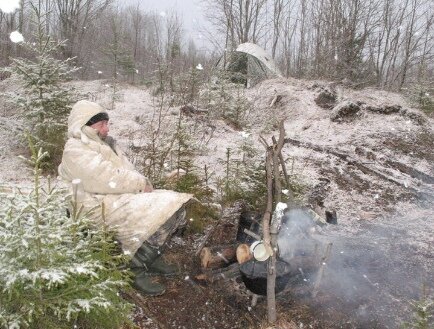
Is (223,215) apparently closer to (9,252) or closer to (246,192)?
(246,192)

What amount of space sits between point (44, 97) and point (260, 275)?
217 inches

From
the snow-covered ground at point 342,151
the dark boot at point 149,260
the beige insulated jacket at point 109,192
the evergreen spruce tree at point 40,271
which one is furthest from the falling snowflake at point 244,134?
the evergreen spruce tree at point 40,271

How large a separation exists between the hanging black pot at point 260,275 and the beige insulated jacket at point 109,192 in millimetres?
1006

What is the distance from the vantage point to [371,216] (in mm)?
7062

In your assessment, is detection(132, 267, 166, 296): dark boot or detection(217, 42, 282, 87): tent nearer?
detection(132, 267, 166, 296): dark boot

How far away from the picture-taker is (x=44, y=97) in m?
7.07

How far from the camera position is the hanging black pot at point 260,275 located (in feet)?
12.7

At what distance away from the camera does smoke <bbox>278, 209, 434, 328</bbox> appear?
399 cm

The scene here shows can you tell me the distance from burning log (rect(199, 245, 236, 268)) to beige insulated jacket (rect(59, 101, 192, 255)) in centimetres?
94

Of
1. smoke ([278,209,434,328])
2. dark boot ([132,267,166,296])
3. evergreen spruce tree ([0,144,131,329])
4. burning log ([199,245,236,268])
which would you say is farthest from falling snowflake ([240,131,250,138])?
evergreen spruce tree ([0,144,131,329])

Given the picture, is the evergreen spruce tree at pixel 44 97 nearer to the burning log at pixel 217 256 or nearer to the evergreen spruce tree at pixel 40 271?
the burning log at pixel 217 256

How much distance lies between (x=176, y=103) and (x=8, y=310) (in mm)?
11670

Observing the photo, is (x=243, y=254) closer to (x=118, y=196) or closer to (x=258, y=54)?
(x=118, y=196)

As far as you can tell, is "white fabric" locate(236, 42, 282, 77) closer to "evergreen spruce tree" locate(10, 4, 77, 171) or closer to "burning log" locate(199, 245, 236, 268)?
"evergreen spruce tree" locate(10, 4, 77, 171)
